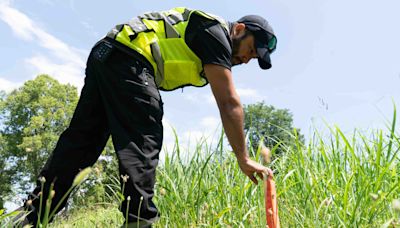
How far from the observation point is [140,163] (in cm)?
213

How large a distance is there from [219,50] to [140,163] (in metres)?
0.68

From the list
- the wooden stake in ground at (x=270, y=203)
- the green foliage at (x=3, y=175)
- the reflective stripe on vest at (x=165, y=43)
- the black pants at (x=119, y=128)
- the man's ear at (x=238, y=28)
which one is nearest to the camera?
the wooden stake in ground at (x=270, y=203)

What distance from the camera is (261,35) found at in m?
2.46

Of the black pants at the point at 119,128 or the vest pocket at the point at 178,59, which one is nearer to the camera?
the black pants at the point at 119,128

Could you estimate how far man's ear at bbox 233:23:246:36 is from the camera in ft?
8.09

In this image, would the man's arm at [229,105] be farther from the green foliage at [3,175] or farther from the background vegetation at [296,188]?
the green foliage at [3,175]

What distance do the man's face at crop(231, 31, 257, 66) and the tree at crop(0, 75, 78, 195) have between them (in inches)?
825

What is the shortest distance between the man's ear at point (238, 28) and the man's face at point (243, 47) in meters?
0.02

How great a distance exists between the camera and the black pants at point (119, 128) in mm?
2119

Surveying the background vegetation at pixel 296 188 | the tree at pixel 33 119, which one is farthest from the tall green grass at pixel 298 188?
the tree at pixel 33 119

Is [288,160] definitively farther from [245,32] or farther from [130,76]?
[130,76]

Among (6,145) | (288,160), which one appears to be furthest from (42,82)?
(288,160)

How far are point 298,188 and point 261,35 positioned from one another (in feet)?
3.30

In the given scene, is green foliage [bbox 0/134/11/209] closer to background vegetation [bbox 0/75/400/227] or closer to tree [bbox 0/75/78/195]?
tree [bbox 0/75/78/195]
